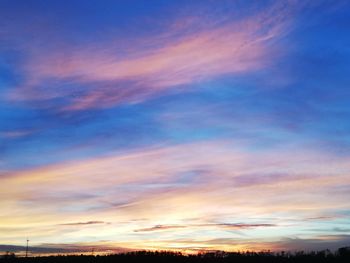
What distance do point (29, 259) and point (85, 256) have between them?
9.87 metres

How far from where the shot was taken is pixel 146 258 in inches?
3342

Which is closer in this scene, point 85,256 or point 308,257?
point 308,257

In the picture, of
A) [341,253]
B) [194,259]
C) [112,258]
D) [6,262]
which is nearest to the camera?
[341,253]

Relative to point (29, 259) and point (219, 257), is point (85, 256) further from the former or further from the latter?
point (219, 257)

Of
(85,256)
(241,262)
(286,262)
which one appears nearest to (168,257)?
(241,262)

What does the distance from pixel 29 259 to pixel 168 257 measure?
1202 inches

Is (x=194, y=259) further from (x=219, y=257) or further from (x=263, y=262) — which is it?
(x=263, y=262)

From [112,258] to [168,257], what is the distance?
1337cm

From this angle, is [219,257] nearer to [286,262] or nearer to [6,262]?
[286,262]

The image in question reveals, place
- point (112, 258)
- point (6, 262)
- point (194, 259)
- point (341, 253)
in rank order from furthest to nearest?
point (6, 262), point (112, 258), point (194, 259), point (341, 253)

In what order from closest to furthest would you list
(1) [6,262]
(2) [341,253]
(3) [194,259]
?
(2) [341,253] → (3) [194,259] → (1) [6,262]

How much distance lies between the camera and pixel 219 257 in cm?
8294

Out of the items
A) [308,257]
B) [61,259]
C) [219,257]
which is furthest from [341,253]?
[61,259]

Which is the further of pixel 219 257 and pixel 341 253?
pixel 219 257
